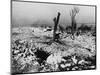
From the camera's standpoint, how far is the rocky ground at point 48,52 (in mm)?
1990

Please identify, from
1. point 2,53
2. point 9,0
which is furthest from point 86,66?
point 9,0

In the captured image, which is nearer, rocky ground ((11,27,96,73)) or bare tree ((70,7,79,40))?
rocky ground ((11,27,96,73))

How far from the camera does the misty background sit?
6.51 ft

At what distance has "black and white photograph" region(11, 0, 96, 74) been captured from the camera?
199 centimetres

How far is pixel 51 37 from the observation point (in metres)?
2.11

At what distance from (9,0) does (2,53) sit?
580mm

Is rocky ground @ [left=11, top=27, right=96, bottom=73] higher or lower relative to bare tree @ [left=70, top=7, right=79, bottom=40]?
lower

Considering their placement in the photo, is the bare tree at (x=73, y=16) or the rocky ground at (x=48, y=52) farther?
the bare tree at (x=73, y=16)

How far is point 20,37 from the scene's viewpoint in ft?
6.56

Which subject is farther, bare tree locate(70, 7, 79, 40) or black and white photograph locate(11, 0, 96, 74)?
bare tree locate(70, 7, 79, 40)

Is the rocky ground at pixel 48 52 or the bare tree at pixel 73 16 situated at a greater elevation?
the bare tree at pixel 73 16

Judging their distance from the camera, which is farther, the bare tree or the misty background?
the bare tree

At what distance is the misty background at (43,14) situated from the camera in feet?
6.51

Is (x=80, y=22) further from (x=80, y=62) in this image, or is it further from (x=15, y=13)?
(x=15, y=13)
